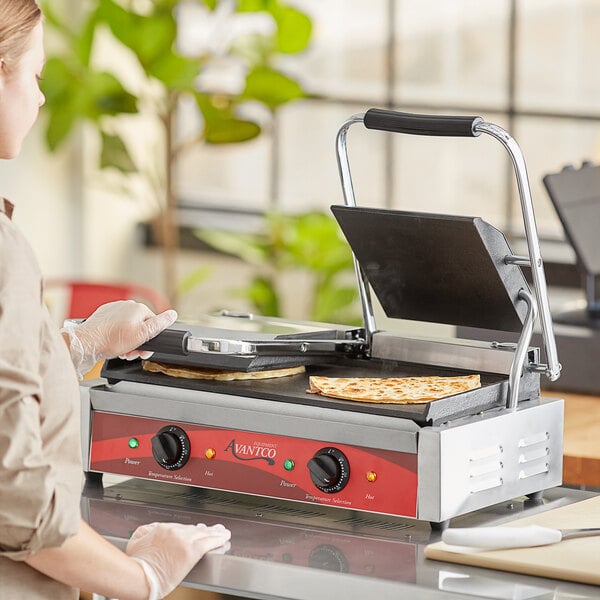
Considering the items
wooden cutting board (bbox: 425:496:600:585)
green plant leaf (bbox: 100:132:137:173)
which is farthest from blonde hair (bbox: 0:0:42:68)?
green plant leaf (bbox: 100:132:137:173)

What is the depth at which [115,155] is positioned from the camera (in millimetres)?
5051

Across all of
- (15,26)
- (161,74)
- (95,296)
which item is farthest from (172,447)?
(161,74)

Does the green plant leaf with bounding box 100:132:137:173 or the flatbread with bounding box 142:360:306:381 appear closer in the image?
the flatbread with bounding box 142:360:306:381

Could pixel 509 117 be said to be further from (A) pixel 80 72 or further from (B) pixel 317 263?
(A) pixel 80 72

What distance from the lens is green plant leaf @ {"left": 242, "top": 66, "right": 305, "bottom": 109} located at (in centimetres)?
480

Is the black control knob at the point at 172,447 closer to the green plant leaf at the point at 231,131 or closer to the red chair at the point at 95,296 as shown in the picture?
the red chair at the point at 95,296

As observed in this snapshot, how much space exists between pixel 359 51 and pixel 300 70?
0.95 ft

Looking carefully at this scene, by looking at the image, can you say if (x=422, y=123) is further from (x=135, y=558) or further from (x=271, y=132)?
(x=271, y=132)

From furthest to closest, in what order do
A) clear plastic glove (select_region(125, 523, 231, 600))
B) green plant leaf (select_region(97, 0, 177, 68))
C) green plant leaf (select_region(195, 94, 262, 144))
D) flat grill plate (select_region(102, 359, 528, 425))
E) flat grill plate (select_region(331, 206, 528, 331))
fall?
green plant leaf (select_region(195, 94, 262, 144))
green plant leaf (select_region(97, 0, 177, 68))
flat grill plate (select_region(331, 206, 528, 331))
flat grill plate (select_region(102, 359, 528, 425))
clear plastic glove (select_region(125, 523, 231, 600))

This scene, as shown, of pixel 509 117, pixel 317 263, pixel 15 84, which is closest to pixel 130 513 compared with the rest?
pixel 15 84

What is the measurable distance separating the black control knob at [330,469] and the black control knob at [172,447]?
0.62ft

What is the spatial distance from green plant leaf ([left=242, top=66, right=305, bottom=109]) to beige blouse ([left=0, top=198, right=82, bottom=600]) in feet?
11.3

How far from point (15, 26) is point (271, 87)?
3.49 meters

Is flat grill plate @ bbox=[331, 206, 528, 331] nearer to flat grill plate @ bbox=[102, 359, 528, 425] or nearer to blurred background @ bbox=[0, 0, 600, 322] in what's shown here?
flat grill plate @ bbox=[102, 359, 528, 425]
